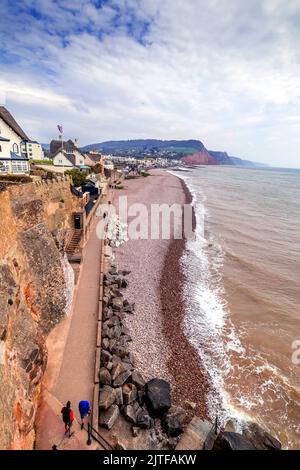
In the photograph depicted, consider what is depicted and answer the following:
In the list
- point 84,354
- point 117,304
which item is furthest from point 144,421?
point 117,304

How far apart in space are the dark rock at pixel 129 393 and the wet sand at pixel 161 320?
111cm

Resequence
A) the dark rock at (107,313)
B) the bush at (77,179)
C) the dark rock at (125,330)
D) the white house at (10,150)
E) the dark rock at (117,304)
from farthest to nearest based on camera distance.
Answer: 1. the bush at (77,179)
2. the white house at (10,150)
3. the dark rock at (117,304)
4. the dark rock at (107,313)
5. the dark rock at (125,330)

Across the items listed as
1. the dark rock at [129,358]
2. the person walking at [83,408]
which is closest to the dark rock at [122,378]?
the dark rock at [129,358]

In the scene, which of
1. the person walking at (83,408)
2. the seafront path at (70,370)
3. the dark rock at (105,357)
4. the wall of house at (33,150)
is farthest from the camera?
the wall of house at (33,150)

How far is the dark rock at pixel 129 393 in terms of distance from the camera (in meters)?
Answer: 9.30

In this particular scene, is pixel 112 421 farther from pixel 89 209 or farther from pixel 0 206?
pixel 89 209

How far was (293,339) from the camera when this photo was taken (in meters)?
13.1

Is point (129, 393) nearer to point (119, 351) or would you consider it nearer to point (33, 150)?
point (119, 351)

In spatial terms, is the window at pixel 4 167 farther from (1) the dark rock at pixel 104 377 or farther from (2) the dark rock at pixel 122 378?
(2) the dark rock at pixel 122 378

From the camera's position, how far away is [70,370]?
378 inches

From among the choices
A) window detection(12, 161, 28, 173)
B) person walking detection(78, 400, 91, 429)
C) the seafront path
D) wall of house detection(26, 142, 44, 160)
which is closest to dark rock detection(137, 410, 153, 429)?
the seafront path

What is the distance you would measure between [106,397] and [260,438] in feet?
17.8

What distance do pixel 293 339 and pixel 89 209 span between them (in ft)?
63.8

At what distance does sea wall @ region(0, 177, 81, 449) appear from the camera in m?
6.66
